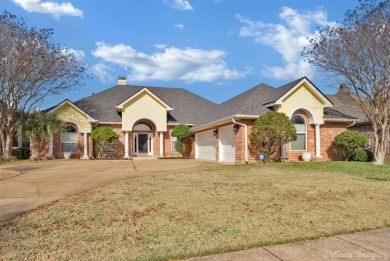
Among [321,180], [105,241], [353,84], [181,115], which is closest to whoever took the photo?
[105,241]

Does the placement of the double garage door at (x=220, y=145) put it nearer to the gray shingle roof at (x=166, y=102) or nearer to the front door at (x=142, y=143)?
the gray shingle roof at (x=166, y=102)

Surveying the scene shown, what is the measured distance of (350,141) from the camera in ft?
63.7

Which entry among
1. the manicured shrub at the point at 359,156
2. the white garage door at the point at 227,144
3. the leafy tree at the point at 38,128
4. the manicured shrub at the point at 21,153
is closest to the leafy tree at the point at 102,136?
the leafy tree at the point at 38,128

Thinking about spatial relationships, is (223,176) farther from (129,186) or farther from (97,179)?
(97,179)

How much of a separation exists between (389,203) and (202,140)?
60.1 feet

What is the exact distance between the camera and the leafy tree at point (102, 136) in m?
23.2

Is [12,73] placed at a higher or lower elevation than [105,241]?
higher

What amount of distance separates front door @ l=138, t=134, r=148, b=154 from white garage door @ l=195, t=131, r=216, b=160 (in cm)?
445

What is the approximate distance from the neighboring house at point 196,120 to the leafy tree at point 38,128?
3.26 feet

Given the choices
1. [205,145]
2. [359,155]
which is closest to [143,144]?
[205,145]

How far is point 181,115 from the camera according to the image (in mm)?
27875

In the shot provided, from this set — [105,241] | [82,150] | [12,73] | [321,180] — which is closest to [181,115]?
[82,150]

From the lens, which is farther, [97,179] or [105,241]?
[97,179]

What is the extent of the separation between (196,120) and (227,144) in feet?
24.6
